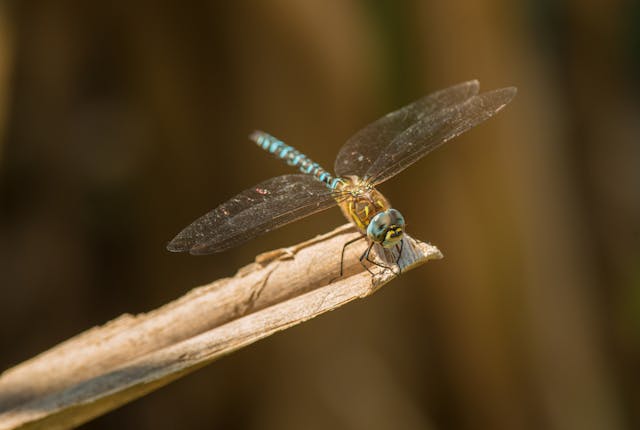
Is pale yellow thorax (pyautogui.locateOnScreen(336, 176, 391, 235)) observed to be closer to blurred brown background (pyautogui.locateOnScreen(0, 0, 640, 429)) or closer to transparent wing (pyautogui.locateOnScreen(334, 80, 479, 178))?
transparent wing (pyautogui.locateOnScreen(334, 80, 479, 178))

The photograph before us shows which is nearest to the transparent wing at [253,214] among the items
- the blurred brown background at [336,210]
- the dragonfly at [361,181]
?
the dragonfly at [361,181]

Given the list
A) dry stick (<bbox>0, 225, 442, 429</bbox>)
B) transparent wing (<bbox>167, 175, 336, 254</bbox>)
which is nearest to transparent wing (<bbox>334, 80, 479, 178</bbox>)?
Result: transparent wing (<bbox>167, 175, 336, 254</bbox>)

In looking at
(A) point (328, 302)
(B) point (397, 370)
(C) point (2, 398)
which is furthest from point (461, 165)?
(C) point (2, 398)

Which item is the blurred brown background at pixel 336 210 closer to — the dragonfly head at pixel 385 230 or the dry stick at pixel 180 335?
the dragonfly head at pixel 385 230

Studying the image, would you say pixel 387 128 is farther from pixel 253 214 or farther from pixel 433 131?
pixel 253 214

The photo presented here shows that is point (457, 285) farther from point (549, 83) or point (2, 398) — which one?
point (2, 398)

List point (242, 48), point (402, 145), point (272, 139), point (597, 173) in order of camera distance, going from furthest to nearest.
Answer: point (597, 173) < point (242, 48) < point (272, 139) < point (402, 145)
